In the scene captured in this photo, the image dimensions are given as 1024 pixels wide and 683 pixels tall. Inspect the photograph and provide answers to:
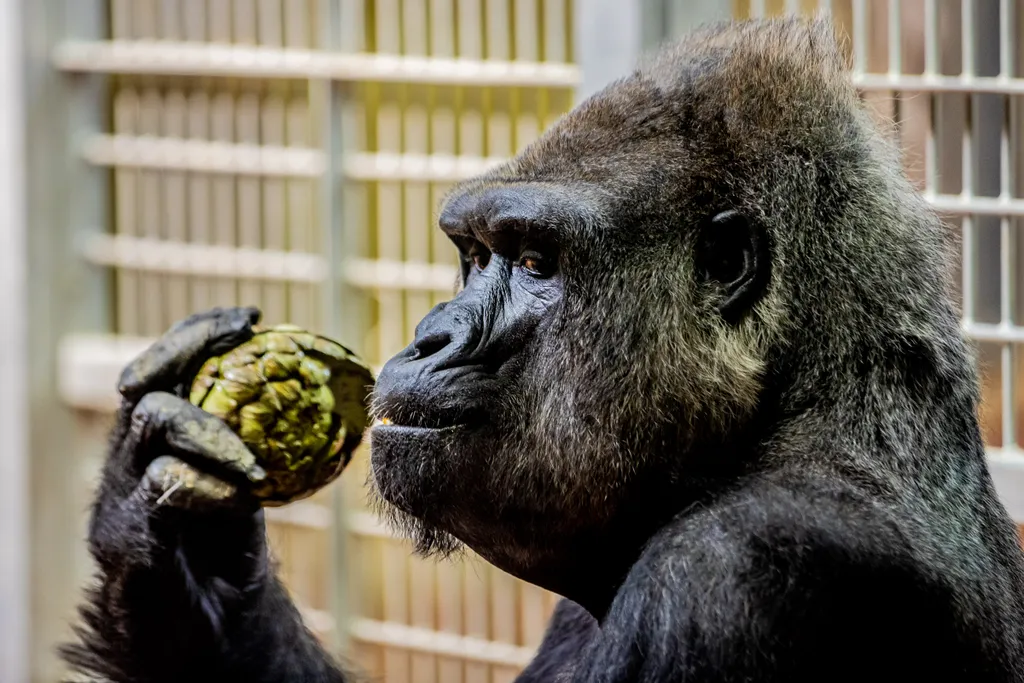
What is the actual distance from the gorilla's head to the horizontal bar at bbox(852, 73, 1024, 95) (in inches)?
50.7

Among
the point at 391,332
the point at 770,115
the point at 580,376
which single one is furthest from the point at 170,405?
the point at 391,332

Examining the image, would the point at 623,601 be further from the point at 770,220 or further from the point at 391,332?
the point at 391,332

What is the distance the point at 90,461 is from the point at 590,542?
3692mm

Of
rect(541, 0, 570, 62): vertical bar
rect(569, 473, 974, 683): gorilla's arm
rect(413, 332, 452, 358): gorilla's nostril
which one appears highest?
rect(541, 0, 570, 62): vertical bar

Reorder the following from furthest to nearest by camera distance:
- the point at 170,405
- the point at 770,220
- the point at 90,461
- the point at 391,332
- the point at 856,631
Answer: the point at 90,461 < the point at 391,332 < the point at 170,405 < the point at 770,220 < the point at 856,631

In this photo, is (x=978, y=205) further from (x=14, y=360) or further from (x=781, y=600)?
(x=14, y=360)

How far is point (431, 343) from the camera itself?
232cm

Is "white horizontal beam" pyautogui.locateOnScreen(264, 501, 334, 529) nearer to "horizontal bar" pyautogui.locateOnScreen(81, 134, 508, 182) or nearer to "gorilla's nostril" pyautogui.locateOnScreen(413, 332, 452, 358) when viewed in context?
"horizontal bar" pyautogui.locateOnScreen(81, 134, 508, 182)

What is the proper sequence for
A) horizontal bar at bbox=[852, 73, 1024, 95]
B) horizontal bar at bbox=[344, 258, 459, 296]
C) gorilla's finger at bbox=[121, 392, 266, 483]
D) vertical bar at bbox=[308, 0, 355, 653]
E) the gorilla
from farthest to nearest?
vertical bar at bbox=[308, 0, 355, 653] < horizontal bar at bbox=[344, 258, 459, 296] < horizontal bar at bbox=[852, 73, 1024, 95] < gorilla's finger at bbox=[121, 392, 266, 483] < the gorilla

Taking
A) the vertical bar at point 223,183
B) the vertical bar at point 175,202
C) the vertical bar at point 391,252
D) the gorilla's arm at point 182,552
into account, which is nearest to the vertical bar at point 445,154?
the vertical bar at point 391,252

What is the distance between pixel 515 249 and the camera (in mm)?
2379

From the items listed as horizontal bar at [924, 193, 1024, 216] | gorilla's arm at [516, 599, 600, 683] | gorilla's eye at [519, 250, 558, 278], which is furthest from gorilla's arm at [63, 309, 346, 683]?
horizontal bar at [924, 193, 1024, 216]

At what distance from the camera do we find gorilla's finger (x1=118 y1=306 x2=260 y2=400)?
2592 millimetres

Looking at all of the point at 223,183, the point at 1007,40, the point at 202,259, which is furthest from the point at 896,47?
the point at 202,259
